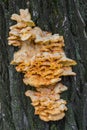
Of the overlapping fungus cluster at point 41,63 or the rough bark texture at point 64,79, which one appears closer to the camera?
the overlapping fungus cluster at point 41,63

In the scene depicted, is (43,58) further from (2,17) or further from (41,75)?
(2,17)

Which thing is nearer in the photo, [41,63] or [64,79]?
[41,63]

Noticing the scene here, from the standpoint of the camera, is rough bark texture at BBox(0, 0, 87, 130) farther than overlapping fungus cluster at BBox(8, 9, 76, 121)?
Yes

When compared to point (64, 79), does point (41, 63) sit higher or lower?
higher
